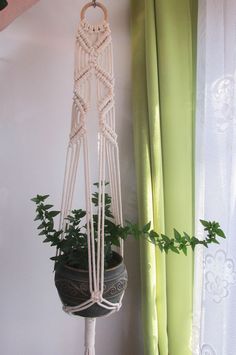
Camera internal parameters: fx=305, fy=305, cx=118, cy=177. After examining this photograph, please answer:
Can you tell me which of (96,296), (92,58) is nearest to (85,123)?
(92,58)

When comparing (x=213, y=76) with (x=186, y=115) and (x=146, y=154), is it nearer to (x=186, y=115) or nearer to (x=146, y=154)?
(x=186, y=115)

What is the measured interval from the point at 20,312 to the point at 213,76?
1062mm

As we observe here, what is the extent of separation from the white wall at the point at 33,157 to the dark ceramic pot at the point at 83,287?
370 mm

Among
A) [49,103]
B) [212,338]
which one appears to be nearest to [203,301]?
[212,338]

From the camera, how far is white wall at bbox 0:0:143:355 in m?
1.09

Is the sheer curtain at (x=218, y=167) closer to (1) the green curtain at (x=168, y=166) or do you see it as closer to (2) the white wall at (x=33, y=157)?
(1) the green curtain at (x=168, y=166)

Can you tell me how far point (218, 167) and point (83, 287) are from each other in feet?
1.73

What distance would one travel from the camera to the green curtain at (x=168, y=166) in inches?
41.6

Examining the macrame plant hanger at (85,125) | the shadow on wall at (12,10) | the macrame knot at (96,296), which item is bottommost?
the macrame knot at (96,296)

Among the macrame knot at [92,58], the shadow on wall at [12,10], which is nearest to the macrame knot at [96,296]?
the macrame knot at [92,58]

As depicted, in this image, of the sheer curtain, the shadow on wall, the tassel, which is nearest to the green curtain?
the sheer curtain

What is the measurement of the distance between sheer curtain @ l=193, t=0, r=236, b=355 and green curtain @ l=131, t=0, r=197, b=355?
3.7 inches

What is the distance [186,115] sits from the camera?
42.6 inches

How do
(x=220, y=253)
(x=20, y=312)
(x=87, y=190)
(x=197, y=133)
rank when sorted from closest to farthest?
(x=87, y=190)
(x=220, y=253)
(x=197, y=133)
(x=20, y=312)
